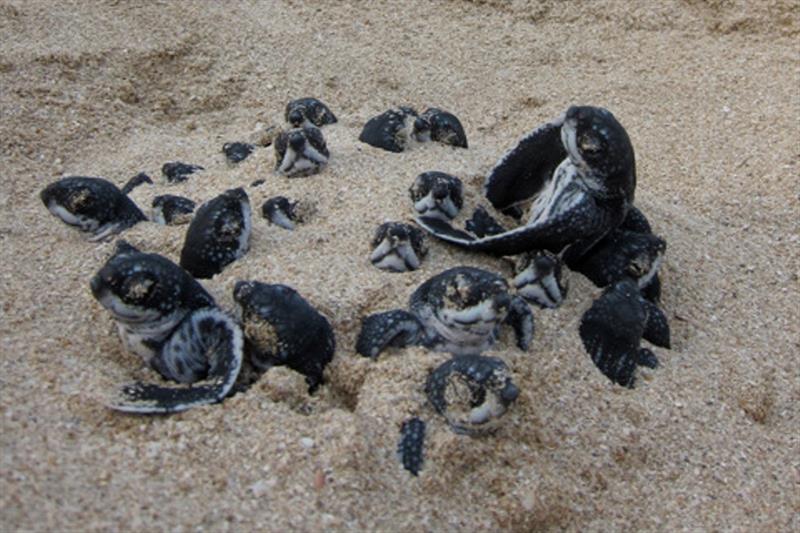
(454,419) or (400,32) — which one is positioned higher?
(454,419)

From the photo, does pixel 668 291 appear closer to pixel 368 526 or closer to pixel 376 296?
pixel 376 296

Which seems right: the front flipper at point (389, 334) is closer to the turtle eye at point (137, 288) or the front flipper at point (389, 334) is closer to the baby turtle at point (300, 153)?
the turtle eye at point (137, 288)

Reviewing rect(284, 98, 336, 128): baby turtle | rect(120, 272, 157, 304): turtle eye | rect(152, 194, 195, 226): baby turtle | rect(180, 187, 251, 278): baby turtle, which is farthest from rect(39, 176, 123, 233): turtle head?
rect(284, 98, 336, 128): baby turtle

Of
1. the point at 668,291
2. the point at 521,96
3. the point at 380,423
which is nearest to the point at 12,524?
the point at 380,423

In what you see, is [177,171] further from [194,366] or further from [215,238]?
[194,366]

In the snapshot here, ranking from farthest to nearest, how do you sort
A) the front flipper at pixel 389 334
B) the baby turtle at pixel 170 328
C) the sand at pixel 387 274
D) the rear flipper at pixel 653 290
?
1. the rear flipper at pixel 653 290
2. the front flipper at pixel 389 334
3. the baby turtle at pixel 170 328
4. the sand at pixel 387 274

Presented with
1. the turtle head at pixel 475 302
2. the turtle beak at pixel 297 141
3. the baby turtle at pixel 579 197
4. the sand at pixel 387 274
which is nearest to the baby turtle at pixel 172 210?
the sand at pixel 387 274
